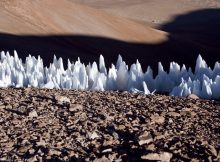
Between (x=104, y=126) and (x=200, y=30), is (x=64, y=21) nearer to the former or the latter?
(x=200, y=30)

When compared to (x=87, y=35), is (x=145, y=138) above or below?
below

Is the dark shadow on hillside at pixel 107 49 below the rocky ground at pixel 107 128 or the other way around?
the other way around

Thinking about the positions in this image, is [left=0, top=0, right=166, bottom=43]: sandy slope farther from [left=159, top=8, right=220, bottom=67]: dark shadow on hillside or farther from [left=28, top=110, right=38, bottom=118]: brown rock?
[left=28, top=110, right=38, bottom=118]: brown rock

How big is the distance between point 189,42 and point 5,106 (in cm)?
1937

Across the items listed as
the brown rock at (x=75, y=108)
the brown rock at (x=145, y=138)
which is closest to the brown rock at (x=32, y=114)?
the brown rock at (x=75, y=108)

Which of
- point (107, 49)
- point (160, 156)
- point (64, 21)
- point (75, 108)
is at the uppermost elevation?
point (64, 21)

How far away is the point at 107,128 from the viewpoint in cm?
450

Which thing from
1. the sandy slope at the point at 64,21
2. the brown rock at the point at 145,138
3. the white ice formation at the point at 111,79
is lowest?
the brown rock at the point at 145,138

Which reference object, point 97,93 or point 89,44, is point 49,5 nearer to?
point 89,44

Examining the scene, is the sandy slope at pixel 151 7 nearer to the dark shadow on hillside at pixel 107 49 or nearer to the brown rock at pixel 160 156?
the dark shadow on hillside at pixel 107 49

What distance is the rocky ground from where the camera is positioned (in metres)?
4.01

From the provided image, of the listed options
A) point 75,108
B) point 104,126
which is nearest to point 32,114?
point 75,108

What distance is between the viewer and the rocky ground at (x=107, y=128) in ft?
13.2

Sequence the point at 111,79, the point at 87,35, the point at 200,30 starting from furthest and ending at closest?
1. the point at 200,30
2. the point at 87,35
3. the point at 111,79
